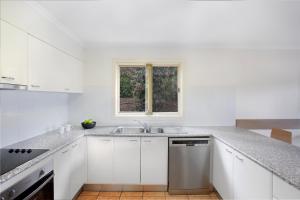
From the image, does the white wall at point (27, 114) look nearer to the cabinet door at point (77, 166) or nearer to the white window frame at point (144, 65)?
the cabinet door at point (77, 166)

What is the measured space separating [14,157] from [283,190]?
200 centimetres

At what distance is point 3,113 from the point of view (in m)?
1.86

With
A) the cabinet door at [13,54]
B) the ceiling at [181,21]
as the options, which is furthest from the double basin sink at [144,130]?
the cabinet door at [13,54]

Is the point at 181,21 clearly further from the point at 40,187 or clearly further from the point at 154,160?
the point at 40,187

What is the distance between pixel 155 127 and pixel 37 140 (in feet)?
5.59

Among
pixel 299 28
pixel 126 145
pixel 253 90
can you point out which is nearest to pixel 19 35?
pixel 126 145

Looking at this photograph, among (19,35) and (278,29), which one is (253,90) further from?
(19,35)

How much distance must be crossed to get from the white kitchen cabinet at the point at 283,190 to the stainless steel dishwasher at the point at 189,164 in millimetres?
1267

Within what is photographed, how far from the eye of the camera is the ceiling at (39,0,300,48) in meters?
1.80

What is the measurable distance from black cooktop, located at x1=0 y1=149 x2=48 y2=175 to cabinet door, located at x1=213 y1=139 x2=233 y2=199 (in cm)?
189

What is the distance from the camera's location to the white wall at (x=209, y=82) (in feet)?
10.6

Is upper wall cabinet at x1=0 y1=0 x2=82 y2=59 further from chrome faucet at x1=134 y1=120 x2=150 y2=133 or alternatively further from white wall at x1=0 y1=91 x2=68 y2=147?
chrome faucet at x1=134 y1=120 x2=150 y2=133

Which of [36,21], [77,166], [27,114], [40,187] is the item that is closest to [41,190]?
[40,187]

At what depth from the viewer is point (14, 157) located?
1.54m
